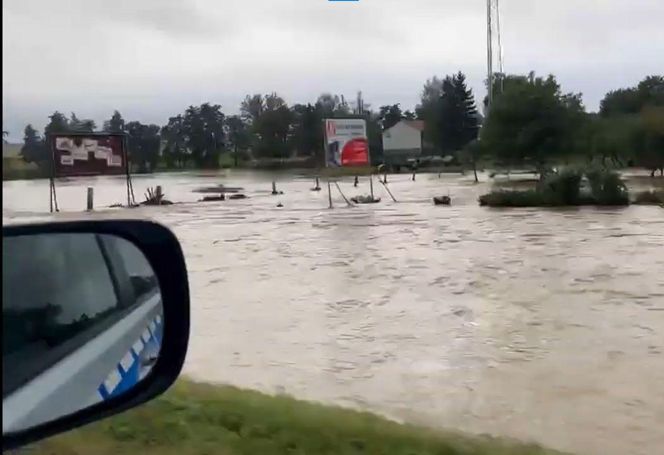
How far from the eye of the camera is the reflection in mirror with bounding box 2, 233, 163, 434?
190 cm

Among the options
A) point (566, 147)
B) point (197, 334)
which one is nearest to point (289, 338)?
point (197, 334)

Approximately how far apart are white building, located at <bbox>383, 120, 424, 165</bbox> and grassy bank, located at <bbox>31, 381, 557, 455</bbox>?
29.1 metres

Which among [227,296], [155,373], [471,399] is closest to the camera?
[155,373]

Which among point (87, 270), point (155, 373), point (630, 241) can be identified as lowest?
point (630, 241)

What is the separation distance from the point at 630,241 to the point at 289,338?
10446mm

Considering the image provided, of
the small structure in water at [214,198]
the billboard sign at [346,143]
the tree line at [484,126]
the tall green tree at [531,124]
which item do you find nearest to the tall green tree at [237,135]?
the tree line at [484,126]

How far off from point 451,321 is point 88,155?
1446 cm

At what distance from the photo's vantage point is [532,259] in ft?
50.6

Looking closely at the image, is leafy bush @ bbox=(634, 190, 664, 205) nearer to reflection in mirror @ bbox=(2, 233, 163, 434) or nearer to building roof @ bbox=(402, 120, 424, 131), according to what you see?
building roof @ bbox=(402, 120, 424, 131)

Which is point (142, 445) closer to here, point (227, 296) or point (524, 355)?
point (524, 355)

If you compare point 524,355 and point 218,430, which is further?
point 524,355

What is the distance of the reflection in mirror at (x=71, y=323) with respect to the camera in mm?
1896

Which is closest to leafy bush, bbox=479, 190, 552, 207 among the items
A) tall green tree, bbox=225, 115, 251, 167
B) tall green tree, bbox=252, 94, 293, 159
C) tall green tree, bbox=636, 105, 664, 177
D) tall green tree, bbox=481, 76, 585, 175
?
tall green tree, bbox=481, 76, 585, 175

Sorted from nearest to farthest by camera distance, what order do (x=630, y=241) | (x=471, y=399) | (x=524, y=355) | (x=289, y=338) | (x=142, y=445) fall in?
1. (x=142, y=445)
2. (x=471, y=399)
3. (x=524, y=355)
4. (x=289, y=338)
5. (x=630, y=241)
